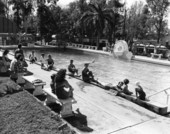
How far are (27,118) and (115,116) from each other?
2741 millimetres

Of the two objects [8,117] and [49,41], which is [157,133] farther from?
[49,41]

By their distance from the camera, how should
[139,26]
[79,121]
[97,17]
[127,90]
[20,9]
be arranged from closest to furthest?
1. [79,121]
2. [127,90]
3. [97,17]
4. [139,26]
5. [20,9]

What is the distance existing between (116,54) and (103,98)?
17.0 metres

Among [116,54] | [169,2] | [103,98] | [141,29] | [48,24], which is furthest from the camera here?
[48,24]

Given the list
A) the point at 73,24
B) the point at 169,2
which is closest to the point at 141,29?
the point at 169,2


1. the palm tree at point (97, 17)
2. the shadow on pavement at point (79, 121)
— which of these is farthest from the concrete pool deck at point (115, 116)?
the palm tree at point (97, 17)

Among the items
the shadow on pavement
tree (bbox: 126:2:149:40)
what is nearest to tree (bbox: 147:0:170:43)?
tree (bbox: 126:2:149:40)

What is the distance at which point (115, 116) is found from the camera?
6449mm

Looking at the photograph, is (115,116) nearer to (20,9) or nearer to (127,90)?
(127,90)

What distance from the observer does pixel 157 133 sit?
5.51 meters

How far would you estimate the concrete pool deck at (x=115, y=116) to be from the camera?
18.5ft

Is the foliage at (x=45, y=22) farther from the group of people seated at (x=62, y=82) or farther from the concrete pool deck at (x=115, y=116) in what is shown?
the concrete pool deck at (x=115, y=116)

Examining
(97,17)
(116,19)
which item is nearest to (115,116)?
(97,17)

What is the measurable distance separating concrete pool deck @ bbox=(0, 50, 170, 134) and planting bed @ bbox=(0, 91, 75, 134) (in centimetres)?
109
